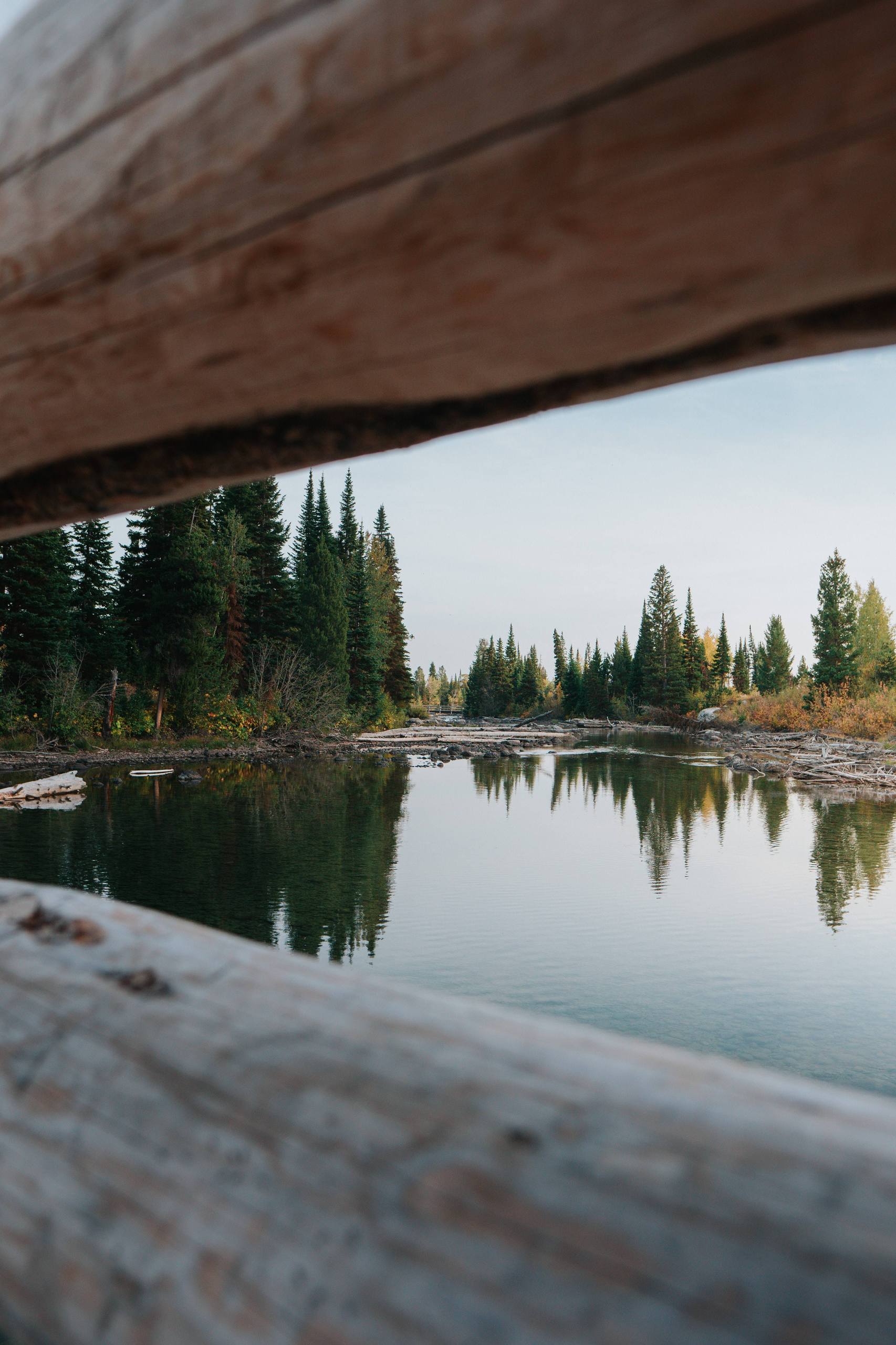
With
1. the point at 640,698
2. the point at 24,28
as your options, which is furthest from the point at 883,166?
the point at 640,698

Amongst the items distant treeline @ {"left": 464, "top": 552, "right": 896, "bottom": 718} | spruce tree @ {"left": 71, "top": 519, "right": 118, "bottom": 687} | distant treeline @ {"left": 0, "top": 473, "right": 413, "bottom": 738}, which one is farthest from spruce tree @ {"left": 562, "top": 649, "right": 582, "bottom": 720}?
spruce tree @ {"left": 71, "top": 519, "right": 118, "bottom": 687}

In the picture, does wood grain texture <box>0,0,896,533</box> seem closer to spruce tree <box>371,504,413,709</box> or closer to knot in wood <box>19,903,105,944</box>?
knot in wood <box>19,903,105,944</box>

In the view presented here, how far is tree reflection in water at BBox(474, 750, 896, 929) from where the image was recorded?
11.6 meters

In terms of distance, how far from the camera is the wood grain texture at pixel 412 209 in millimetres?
388

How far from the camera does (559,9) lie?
40cm

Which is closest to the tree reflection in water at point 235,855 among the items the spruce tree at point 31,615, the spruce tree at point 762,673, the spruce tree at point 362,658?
the spruce tree at point 31,615

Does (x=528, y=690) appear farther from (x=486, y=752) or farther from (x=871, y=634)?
(x=486, y=752)

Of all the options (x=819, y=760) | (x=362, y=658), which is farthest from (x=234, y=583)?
(x=819, y=760)

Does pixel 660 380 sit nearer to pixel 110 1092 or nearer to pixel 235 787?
pixel 110 1092

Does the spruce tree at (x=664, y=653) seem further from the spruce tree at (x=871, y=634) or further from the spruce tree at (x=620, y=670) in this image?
the spruce tree at (x=871, y=634)

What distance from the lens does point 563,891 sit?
11.2 metres

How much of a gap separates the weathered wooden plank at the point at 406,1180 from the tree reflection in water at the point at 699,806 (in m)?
10.2

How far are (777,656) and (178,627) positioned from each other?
4646 cm

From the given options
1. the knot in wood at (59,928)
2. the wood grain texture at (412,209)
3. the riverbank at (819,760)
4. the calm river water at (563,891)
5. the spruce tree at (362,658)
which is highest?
the spruce tree at (362,658)
